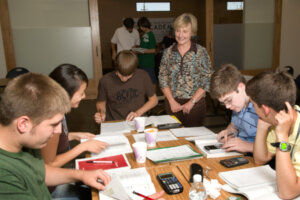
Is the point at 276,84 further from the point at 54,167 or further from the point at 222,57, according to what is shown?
the point at 222,57

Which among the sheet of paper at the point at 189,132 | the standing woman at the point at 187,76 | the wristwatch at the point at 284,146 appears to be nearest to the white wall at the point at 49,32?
the standing woman at the point at 187,76

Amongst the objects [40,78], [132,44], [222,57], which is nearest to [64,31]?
[132,44]

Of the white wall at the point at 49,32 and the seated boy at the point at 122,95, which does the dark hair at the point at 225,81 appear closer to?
the seated boy at the point at 122,95

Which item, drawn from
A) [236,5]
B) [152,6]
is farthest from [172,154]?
[152,6]

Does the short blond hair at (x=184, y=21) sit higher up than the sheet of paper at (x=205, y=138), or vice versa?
the short blond hair at (x=184, y=21)

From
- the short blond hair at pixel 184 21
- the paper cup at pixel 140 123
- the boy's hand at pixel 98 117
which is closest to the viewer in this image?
the paper cup at pixel 140 123

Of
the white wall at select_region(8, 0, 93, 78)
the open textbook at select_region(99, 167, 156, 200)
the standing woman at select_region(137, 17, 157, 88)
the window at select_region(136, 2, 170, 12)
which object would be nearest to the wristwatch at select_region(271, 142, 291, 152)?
the open textbook at select_region(99, 167, 156, 200)

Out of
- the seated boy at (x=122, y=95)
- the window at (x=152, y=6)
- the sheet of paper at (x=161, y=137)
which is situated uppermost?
the window at (x=152, y=6)

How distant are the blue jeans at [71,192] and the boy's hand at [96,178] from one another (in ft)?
1.19

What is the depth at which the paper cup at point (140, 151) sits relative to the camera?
126 centimetres

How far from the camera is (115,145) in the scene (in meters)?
1.50

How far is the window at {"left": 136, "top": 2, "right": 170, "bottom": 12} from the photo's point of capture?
8.66 m

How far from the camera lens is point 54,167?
122 centimetres

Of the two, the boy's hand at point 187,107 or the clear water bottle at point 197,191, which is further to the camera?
the boy's hand at point 187,107
